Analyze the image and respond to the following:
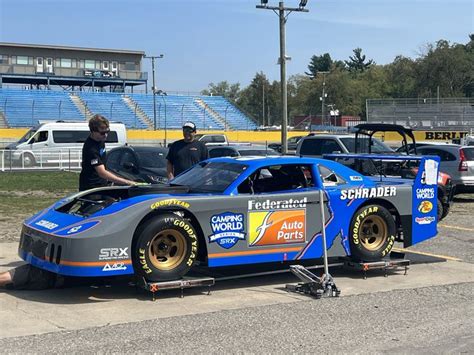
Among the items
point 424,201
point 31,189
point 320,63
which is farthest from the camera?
point 320,63

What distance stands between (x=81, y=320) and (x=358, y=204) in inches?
145

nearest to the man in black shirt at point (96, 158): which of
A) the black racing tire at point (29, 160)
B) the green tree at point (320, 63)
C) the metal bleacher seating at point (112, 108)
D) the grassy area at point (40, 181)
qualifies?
the grassy area at point (40, 181)

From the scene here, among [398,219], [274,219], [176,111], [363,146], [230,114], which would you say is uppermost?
[176,111]

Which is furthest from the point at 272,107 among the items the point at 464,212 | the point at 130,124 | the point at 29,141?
the point at 464,212

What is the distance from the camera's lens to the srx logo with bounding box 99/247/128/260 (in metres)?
6.61

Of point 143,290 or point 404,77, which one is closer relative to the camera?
point 143,290

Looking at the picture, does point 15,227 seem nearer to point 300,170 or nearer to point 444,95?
point 300,170

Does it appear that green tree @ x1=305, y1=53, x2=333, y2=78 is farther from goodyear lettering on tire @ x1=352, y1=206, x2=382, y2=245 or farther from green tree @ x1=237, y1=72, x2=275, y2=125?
goodyear lettering on tire @ x1=352, y1=206, x2=382, y2=245

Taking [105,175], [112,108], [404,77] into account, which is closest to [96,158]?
[105,175]

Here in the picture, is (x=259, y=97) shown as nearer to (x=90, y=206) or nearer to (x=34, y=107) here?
(x=34, y=107)

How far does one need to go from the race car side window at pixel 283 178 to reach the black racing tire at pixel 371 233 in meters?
0.76

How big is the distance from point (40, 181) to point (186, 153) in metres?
14.6

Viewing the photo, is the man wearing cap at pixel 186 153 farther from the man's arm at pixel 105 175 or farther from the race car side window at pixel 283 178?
the race car side window at pixel 283 178

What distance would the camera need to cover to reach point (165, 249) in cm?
704
